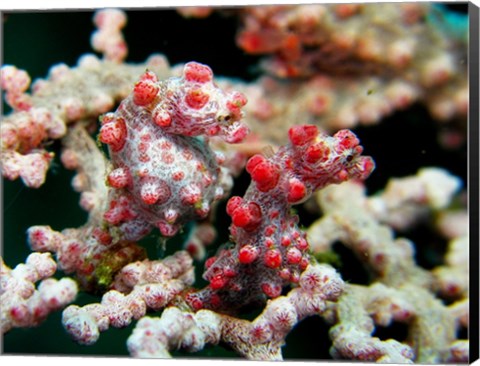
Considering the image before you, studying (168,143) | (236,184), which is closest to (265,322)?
(168,143)

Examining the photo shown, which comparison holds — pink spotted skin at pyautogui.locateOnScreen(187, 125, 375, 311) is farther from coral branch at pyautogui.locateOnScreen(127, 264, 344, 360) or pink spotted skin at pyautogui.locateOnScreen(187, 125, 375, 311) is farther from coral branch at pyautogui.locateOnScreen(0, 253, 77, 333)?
coral branch at pyautogui.locateOnScreen(0, 253, 77, 333)

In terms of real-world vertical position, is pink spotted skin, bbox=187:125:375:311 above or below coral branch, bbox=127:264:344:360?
above

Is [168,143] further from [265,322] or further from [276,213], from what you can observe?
[265,322]

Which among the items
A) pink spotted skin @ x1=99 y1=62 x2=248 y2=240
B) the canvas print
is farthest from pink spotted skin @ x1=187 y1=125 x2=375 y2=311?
pink spotted skin @ x1=99 y1=62 x2=248 y2=240

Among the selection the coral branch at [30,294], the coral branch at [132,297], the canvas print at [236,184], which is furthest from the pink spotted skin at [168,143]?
the coral branch at [30,294]

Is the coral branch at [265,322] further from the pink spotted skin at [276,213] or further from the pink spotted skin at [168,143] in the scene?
the pink spotted skin at [168,143]

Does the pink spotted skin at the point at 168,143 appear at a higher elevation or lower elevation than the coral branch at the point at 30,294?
higher

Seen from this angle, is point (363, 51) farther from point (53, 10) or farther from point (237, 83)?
point (53, 10)
